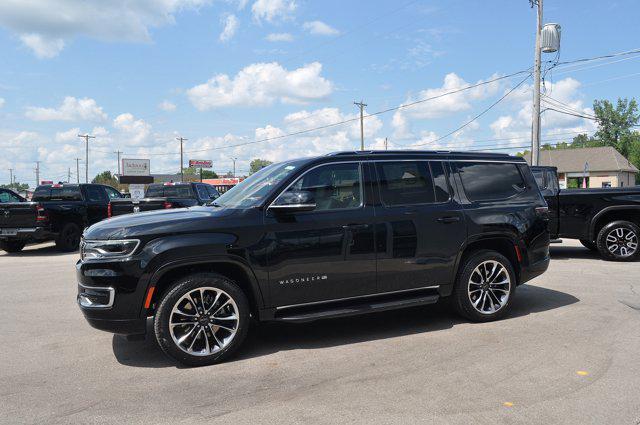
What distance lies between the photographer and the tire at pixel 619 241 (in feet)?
31.6

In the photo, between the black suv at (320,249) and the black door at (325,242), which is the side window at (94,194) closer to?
the black suv at (320,249)

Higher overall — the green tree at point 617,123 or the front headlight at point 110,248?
the green tree at point 617,123

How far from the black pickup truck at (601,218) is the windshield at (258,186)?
22.4 feet

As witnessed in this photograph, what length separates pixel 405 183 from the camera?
209 inches

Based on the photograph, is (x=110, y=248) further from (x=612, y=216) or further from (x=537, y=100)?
(x=537, y=100)

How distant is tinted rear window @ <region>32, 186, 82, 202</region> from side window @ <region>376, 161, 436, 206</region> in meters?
11.6

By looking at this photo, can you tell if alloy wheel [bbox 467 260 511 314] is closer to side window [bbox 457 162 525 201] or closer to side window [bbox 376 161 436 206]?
side window [bbox 457 162 525 201]

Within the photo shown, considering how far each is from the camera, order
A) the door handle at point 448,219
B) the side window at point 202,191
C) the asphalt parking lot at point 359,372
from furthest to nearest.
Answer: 1. the side window at point 202,191
2. the door handle at point 448,219
3. the asphalt parking lot at point 359,372

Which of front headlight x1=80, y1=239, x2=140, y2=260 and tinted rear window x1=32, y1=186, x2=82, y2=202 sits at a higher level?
tinted rear window x1=32, y1=186, x2=82, y2=202

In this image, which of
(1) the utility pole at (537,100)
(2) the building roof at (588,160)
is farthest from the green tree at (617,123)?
(1) the utility pole at (537,100)

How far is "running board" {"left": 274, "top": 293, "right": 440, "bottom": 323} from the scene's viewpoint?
4638mm

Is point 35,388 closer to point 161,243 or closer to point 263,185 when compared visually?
point 161,243

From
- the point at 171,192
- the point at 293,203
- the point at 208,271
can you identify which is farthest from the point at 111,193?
the point at 293,203

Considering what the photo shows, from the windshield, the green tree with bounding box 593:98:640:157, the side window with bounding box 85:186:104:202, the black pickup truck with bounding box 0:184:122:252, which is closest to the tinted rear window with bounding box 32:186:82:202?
the black pickup truck with bounding box 0:184:122:252
